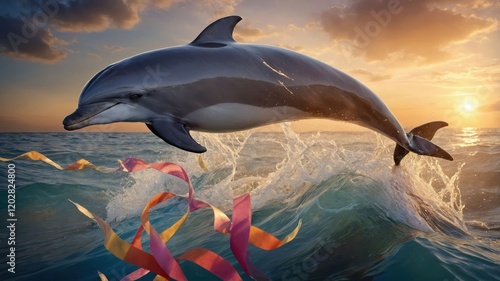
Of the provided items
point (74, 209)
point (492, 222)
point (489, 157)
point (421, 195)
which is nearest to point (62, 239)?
point (74, 209)

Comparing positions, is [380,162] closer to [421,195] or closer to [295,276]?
[421,195]

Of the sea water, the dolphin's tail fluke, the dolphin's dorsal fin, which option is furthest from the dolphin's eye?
the dolphin's tail fluke

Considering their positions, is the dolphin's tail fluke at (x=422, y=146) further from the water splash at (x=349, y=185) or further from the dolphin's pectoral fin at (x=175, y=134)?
the dolphin's pectoral fin at (x=175, y=134)

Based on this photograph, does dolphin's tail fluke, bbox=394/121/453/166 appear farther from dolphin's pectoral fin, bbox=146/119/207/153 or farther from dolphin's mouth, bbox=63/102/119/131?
dolphin's mouth, bbox=63/102/119/131

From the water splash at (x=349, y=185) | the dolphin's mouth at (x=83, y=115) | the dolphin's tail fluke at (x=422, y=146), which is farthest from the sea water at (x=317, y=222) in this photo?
the dolphin's mouth at (x=83, y=115)

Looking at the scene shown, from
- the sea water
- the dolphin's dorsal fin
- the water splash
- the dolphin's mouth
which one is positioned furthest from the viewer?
the water splash

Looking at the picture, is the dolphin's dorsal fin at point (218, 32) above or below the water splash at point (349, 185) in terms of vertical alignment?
above

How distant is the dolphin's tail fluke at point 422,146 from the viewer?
5.80m

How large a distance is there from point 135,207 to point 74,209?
1.99 metres

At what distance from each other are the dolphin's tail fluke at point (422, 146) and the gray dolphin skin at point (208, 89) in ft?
7.49

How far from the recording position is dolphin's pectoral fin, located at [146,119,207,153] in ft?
10.1

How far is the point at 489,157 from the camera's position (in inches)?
635

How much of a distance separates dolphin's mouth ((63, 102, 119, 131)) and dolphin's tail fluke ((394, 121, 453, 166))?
4.49 m

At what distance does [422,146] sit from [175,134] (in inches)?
173
